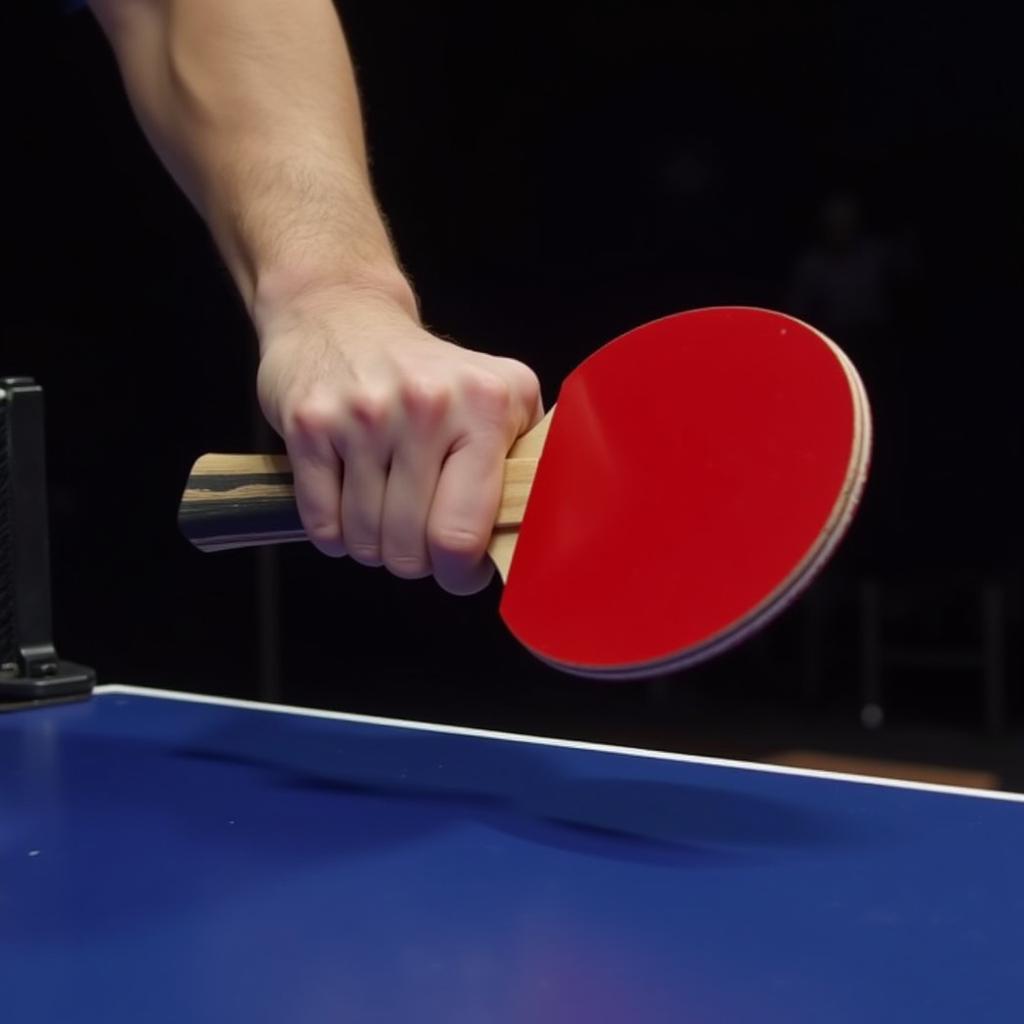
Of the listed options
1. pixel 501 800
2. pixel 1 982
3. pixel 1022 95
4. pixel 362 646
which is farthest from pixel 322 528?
pixel 1022 95

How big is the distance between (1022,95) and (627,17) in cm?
106

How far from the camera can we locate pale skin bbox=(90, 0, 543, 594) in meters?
0.69

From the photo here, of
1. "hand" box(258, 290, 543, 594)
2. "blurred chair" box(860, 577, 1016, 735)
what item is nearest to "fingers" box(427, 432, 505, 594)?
"hand" box(258, 290, 543, 594)

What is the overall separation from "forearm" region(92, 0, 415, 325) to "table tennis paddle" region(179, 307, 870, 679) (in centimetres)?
18

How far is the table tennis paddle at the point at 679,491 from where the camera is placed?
59cm

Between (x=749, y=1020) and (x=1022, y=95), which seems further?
(x=1022, y=95)

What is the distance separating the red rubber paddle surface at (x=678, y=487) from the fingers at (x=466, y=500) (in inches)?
0.9

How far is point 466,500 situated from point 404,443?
0.04 metres

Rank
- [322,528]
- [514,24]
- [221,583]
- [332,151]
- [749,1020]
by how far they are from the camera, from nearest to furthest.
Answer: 1. [749,1020]
2. [322,528]
3. [332,151]
4. [221,583]
5. [514,24]

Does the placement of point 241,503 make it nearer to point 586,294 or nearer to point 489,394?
point 489,394

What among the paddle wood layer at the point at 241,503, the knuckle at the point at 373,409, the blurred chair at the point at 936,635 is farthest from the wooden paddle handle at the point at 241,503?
the blurred chair at the point at 936,635

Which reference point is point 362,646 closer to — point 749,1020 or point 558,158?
point 558,158

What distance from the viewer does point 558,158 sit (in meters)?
4.08

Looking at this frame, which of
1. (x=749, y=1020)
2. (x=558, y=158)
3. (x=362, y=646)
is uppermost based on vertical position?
(x=558, y=158)
